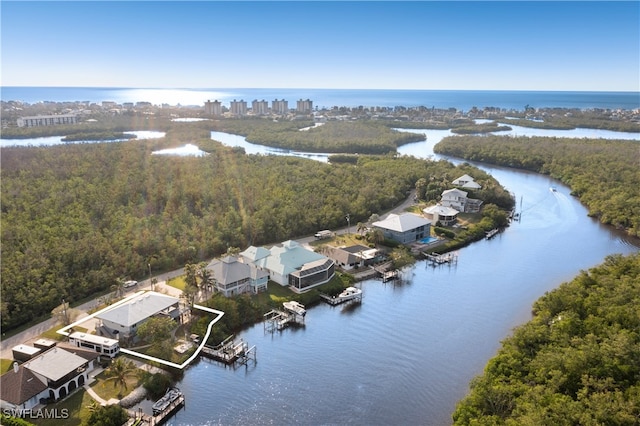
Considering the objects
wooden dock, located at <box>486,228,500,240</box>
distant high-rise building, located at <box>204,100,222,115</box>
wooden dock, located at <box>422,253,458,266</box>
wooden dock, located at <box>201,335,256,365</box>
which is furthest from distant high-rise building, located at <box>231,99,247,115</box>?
wooden dock, located at <box>201,335,256,365</box>

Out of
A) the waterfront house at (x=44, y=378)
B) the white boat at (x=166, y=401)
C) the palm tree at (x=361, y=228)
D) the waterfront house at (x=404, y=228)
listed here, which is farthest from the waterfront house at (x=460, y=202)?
the waterfront house at (x=44, y=378)

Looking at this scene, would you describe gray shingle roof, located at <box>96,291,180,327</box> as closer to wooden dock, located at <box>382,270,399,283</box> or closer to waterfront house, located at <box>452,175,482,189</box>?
wooden dock, located at <box>382,270,399,283</box>

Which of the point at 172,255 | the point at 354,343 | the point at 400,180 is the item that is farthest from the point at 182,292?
the point at 400,180

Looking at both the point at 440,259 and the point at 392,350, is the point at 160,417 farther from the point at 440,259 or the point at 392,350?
the point at 440,259

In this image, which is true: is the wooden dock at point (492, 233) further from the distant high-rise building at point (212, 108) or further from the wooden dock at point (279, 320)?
the distant high-rise building at point (212, 108)

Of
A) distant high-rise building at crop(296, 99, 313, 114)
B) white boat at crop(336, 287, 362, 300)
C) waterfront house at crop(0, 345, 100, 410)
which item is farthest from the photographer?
distant high-rise building at crop(296, 99, 313, 114)
